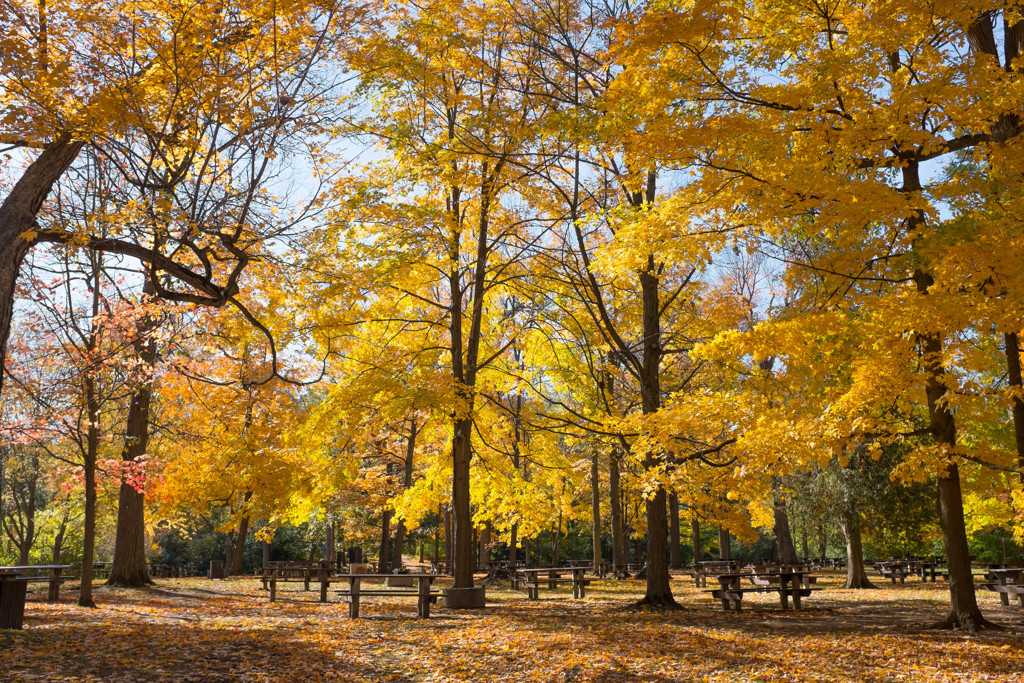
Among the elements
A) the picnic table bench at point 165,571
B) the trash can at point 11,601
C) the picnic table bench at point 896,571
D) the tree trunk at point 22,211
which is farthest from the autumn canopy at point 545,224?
the picnic table bench at point 165,571

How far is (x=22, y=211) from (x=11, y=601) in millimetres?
5071

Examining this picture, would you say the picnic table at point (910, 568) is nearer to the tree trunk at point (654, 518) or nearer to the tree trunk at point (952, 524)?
the tree trunk at point (654, 518)

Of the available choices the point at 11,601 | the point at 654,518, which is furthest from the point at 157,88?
the point at 654,518

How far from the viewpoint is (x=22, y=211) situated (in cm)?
786

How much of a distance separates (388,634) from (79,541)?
2595 centimetres

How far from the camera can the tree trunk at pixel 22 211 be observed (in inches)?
298

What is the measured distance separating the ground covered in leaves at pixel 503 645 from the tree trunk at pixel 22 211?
3413 mm

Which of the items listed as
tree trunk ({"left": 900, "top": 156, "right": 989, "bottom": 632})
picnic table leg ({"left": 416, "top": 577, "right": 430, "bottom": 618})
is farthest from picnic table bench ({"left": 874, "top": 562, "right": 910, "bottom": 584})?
picnic table leg ({"left": 416, "top": 577, "right": 430, "bottom": 618})

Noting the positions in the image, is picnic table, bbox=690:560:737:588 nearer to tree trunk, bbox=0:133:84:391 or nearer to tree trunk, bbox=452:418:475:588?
tree trunk, bbox=452:418:475:588

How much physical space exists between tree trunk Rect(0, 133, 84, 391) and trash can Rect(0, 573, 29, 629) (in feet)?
10.5

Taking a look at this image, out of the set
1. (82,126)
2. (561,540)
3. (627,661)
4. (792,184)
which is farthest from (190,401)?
(561,540)

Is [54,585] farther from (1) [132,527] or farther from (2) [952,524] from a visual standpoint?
(2) [952,524]

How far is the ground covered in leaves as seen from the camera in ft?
23.1

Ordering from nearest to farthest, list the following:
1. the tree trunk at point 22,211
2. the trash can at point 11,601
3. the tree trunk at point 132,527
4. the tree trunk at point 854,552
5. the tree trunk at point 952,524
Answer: the tree trunk at point 22,211 → the trash can at point 11,601 → the tree trunk at point 952,524 → the tree trunk at point 132,527 → the tree trunk at point 854,552
